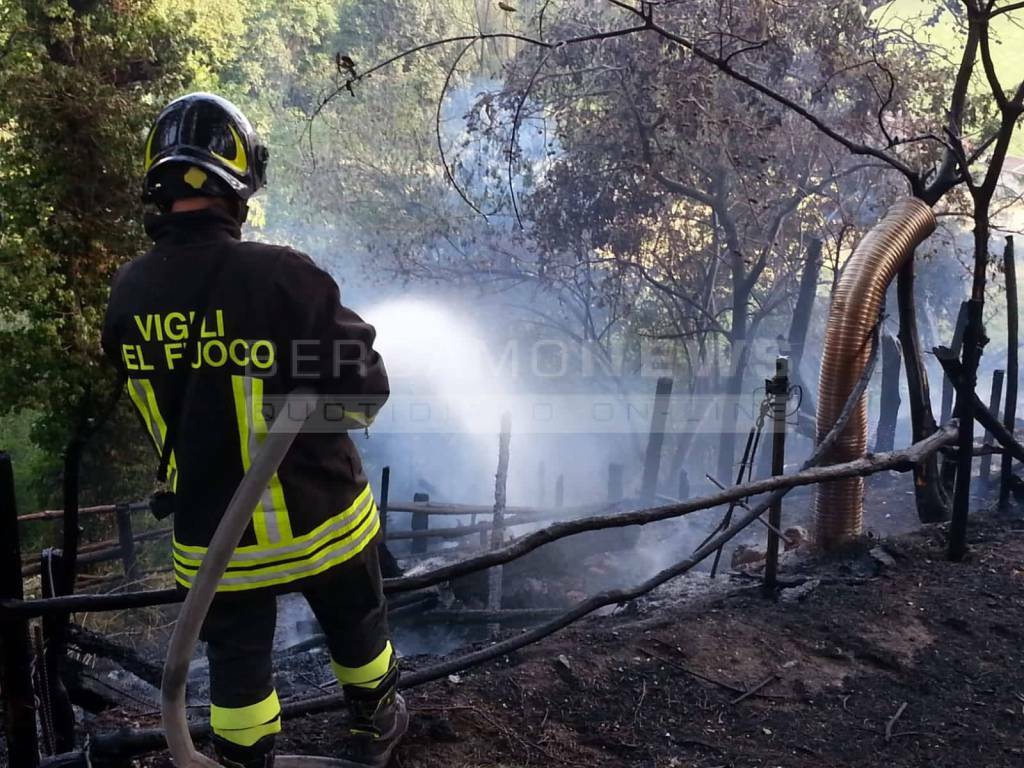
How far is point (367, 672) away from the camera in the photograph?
2.47 m

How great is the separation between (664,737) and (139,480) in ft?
24.6

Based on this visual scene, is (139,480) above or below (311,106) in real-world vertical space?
below

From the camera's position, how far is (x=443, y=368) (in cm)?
1978

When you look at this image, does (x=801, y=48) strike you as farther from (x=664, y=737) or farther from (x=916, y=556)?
(x=664, y=737)

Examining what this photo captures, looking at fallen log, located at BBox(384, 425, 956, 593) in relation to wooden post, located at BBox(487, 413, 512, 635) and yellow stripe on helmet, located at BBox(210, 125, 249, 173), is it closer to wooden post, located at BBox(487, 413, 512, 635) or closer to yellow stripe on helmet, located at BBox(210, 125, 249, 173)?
yellow stripe on helmet, located at BBox(210, 125, 249, 173)

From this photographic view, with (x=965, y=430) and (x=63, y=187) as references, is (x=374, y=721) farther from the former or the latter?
(x=63, y=187)

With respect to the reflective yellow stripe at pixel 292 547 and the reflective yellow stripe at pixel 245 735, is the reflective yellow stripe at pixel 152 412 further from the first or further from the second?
the reflective yellow stripe at pixel 245 735

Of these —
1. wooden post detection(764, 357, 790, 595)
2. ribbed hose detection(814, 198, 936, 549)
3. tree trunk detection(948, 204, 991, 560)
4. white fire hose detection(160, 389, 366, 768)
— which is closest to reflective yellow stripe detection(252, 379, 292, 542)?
white fire hose detection(160, 389, 366, 768)

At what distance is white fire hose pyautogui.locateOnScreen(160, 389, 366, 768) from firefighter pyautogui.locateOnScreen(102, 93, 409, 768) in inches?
14.4

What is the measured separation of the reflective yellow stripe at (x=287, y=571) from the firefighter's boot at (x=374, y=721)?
1.71ft

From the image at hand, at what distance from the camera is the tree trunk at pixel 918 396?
5598 millimetres

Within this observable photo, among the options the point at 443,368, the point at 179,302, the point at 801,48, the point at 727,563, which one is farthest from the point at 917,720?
the point at 443,368

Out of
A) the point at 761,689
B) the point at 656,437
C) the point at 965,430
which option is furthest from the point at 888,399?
the point at 761,689

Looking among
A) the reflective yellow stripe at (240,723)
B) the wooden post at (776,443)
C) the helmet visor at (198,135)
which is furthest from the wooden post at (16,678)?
the wooden post at (776,443)
